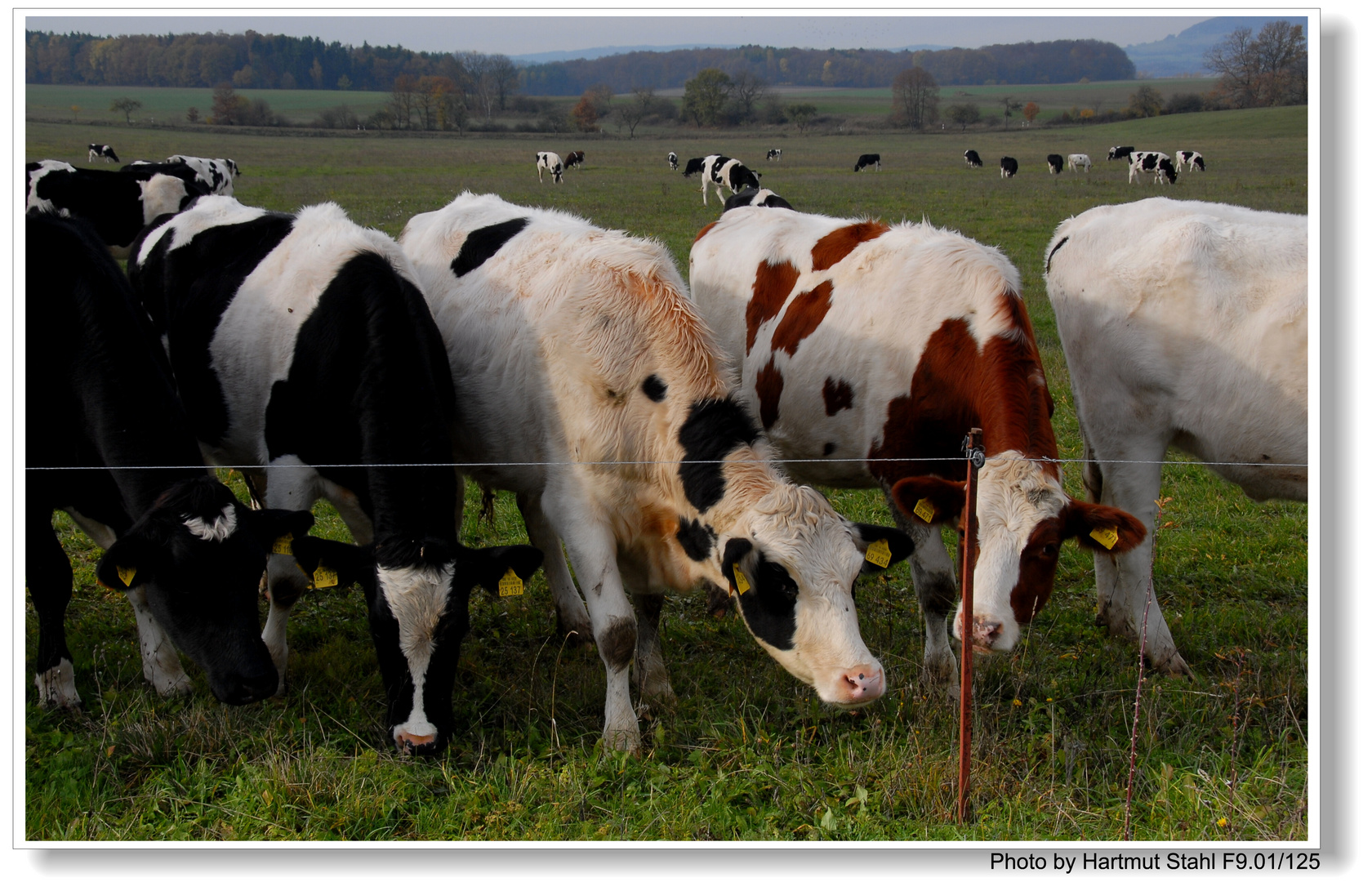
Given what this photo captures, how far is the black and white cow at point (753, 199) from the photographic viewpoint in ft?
40.0

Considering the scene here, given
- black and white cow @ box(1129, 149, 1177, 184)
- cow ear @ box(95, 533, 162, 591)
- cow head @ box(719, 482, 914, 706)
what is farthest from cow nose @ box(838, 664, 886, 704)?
black and white cow @ box(1129, 149, 1177, 184)

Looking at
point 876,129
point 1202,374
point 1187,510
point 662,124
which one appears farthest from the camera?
point 876,129

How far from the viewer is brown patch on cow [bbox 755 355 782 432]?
6.36 m

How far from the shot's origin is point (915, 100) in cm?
3506

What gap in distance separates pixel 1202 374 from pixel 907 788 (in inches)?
115

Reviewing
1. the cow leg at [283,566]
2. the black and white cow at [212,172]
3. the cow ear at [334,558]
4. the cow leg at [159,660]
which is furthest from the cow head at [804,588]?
the black and white cow at [212,172]

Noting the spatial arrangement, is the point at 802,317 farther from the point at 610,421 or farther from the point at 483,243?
the point at 483,243

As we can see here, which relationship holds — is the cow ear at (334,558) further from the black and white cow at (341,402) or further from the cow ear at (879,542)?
the cow ear at (879,542)

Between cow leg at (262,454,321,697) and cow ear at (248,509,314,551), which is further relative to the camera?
cow leg at (262,454,321,697)

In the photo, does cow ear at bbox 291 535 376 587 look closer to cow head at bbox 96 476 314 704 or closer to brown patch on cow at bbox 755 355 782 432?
cow head at bbox 96 476 314 704

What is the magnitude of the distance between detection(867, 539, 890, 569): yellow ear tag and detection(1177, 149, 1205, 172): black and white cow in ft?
122
